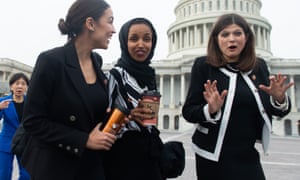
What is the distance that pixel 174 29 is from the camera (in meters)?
62.2

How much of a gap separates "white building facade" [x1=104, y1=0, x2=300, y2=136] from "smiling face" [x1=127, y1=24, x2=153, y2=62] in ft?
139

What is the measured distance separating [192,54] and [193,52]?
2.11 metres

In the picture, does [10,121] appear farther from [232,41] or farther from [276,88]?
[276,88]

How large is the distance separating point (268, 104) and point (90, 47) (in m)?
1.63

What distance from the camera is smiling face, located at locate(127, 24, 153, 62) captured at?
7.94 ft

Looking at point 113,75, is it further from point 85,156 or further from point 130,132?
point 85,156

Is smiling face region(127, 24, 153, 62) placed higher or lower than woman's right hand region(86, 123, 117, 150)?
higher

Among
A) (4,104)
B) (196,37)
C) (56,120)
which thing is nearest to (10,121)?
(4,104)

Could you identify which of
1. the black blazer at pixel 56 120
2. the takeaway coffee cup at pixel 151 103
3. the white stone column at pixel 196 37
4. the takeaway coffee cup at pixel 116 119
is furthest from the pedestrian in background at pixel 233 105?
the white stone column at pixel 196 37

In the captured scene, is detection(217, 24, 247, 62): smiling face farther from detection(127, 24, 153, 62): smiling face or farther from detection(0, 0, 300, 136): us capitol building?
detection(0, 0, 300, 136): us capitol building

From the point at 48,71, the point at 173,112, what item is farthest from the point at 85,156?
the point at 173,112

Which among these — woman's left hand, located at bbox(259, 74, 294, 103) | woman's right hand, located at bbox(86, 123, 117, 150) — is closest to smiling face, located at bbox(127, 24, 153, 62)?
woman's right hand, located at bbox(86, 123, 117, 150)

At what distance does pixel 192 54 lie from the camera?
5431 cm

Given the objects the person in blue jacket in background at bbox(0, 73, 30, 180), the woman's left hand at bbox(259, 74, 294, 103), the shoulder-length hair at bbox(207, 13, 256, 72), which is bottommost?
the person in blue jacket in background at bbox(0, 73, 30, 180)
